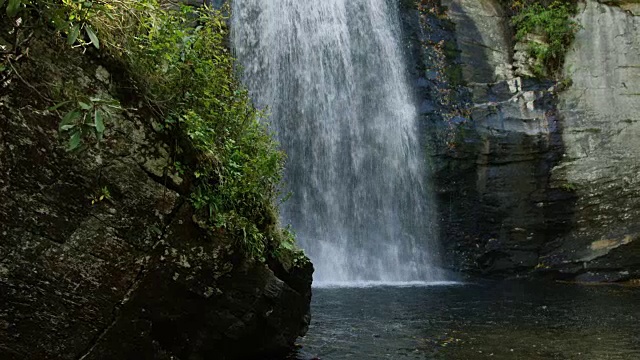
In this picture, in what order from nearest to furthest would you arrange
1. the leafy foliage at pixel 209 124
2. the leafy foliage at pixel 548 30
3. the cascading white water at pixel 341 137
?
the leafy foliage at pixel 209 124 → the cascading white water at pixel 341 137 → the leafy foliage at pixel 548 30

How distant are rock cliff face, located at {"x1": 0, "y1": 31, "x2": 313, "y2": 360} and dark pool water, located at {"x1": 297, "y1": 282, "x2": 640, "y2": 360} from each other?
155 centimetres

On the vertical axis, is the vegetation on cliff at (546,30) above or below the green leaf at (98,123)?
above

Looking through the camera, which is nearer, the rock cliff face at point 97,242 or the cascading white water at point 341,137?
the rock cliff face at point 97,242

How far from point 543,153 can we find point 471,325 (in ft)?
26.5

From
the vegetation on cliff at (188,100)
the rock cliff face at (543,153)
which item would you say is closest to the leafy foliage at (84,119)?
the vegetation on cliff at (188,100)

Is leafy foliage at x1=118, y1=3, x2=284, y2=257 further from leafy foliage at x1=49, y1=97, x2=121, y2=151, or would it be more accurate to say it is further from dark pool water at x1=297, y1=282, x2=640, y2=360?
dark pool water at x1=297, y1=282, x2=640, y2=360

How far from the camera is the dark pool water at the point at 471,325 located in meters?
5.02

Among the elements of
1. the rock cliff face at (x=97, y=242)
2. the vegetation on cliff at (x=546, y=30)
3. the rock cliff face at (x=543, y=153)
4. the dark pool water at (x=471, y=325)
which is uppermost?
the vegetation on cliff at (x=546, y=30)

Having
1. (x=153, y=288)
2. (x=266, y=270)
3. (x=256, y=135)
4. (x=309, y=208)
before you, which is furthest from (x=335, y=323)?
(x=309, y=208)

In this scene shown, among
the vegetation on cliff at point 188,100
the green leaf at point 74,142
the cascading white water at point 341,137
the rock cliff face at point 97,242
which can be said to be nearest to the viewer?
the green leaf at point 74,142

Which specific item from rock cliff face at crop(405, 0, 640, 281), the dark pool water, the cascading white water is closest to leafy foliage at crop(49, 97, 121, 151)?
the dark pool water

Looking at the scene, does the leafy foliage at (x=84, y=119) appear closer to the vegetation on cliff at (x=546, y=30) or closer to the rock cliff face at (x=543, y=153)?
the rock cliff face at (x=543, y=153)

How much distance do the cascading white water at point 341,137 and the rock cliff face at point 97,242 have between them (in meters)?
8.37

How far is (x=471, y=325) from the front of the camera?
6375mm
